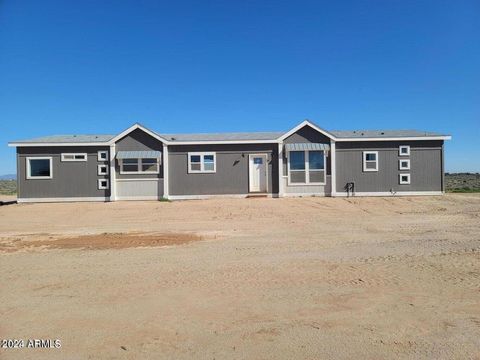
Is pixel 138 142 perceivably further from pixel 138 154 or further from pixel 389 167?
pixel 389 167

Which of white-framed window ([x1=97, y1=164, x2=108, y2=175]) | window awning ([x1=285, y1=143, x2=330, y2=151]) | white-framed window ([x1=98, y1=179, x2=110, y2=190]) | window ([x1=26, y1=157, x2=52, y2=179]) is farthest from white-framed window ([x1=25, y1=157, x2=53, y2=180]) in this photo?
window awning ([x1=285, y1=143, x2=330, y2=151])

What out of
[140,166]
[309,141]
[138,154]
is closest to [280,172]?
[309,141]

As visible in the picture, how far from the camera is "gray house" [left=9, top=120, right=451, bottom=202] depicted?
64.4 ft

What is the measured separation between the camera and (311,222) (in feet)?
38.2

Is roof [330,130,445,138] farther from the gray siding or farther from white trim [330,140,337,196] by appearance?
the gray siding

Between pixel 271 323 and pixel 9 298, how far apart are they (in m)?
3.61

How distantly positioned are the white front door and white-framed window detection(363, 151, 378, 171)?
5.81 m

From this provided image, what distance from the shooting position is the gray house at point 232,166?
19.6m

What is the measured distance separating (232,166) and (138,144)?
557cm

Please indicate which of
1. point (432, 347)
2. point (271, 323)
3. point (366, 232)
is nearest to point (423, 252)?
point (366, 232)

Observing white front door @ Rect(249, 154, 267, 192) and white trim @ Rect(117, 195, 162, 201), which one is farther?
white front door @ Rect(249, 154, 267, 192)

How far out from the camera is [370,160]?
65.6 feet

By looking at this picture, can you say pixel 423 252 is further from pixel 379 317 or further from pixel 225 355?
pixel 225 355

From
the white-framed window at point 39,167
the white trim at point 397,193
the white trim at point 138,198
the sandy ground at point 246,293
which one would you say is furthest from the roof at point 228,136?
the sandy ground at point 246,293
